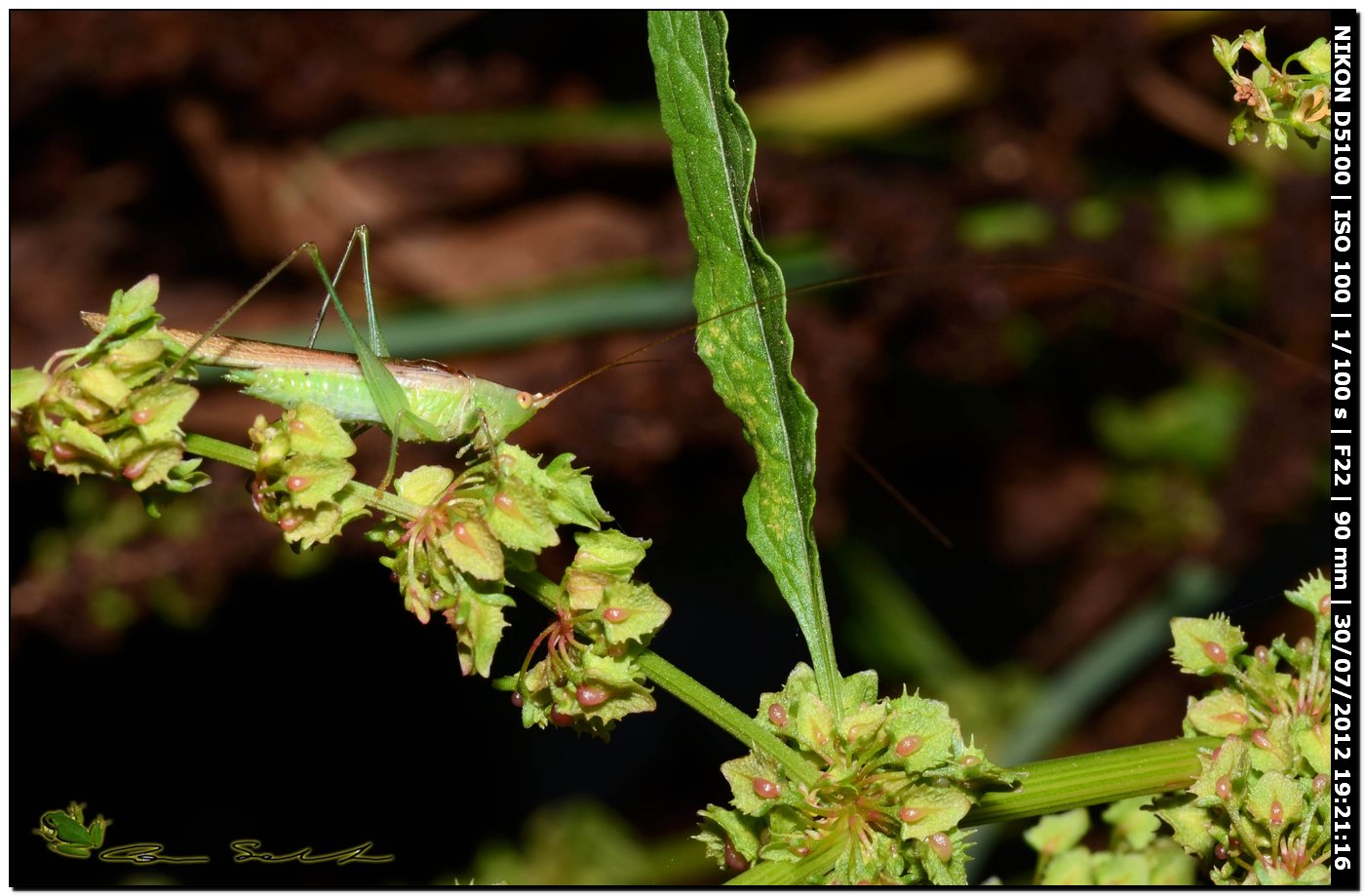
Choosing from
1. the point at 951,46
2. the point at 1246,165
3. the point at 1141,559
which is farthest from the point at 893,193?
the point at 1141,559

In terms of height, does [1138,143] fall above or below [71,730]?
above

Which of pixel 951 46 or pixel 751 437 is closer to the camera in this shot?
pixel 751 437

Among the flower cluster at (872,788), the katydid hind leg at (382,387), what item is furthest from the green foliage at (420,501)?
the katydid hind leg at (382,387)

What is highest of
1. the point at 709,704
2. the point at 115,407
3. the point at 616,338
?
the point at 616,338

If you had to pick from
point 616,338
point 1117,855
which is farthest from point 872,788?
point 616,338

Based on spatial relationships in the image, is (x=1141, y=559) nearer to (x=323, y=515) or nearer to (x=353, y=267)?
(x=353, y=267)

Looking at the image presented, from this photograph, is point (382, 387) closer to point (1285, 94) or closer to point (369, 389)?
point (369, 389)

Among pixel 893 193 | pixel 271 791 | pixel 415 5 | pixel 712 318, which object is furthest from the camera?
pixel 415 5
